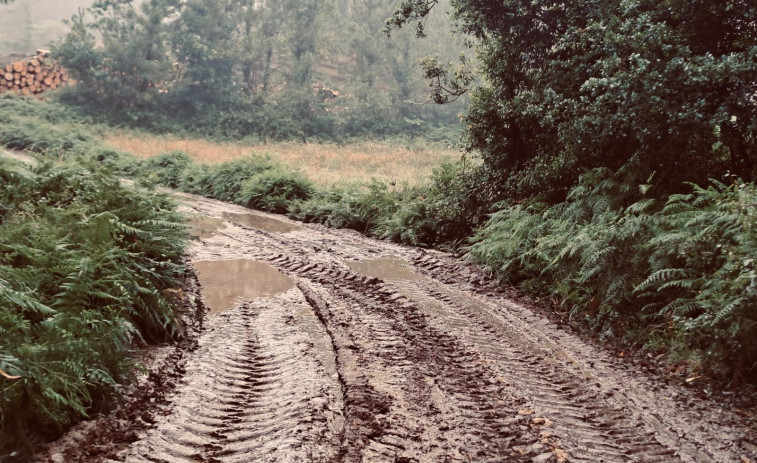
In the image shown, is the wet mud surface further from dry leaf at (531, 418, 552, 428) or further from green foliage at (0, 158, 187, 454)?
green foliage at (0, 158, 187, 454)

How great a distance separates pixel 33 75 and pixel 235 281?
1250 inches

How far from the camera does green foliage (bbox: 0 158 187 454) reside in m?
3.41

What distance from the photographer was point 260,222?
44.7ft

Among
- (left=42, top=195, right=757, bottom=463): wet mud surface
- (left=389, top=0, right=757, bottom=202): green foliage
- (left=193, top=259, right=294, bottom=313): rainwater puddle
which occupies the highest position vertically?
(left=389, top=0, right=757, bottom=202): green foliage

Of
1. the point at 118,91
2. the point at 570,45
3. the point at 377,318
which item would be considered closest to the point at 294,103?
the point at 118,91

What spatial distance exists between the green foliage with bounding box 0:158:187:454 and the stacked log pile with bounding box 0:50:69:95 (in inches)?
1099

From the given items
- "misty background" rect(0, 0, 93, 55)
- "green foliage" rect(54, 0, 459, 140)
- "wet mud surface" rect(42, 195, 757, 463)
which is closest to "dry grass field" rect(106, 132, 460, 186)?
"green foliage" rect(54, 0, 459, 140)

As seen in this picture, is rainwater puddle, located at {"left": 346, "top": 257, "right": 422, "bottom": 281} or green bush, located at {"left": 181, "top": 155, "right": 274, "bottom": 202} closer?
rainwater puddle, located at {"left": 346, "top": 257, "right": 422, "bottom": 281}

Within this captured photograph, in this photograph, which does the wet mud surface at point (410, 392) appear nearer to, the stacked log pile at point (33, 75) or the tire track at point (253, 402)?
the tire track at point (253, 402)

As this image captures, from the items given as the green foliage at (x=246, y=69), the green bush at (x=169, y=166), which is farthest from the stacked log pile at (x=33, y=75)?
the green bush at (x=169, y=166)

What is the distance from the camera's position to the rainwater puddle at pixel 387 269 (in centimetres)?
859

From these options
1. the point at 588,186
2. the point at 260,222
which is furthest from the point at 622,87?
the point at 260,222

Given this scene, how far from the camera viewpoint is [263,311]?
6707mm

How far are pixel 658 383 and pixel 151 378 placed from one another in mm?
4331
